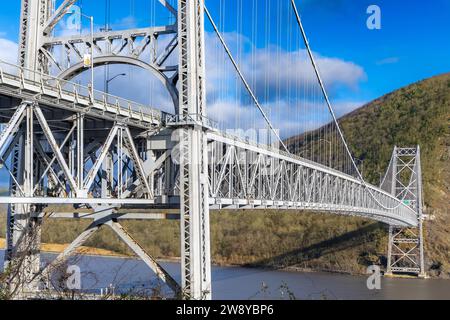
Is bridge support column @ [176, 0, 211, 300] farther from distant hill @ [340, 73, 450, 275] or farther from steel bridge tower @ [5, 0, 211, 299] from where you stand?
distant hill @ [340, 73, 450, 275]

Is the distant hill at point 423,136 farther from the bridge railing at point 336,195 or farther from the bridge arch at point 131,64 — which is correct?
the bridge arch at point 131,64

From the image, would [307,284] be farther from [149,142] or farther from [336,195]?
[149,142]

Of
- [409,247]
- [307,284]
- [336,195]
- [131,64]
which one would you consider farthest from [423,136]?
[131,64]

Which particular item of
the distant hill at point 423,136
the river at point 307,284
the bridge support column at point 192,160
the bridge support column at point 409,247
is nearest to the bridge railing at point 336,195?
the bridge support column at point 409,247

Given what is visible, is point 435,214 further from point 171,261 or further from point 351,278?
point 171,261

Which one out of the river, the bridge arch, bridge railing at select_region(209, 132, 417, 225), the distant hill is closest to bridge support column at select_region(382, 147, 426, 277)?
the distant hill

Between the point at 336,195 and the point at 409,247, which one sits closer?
the point at 336,195
